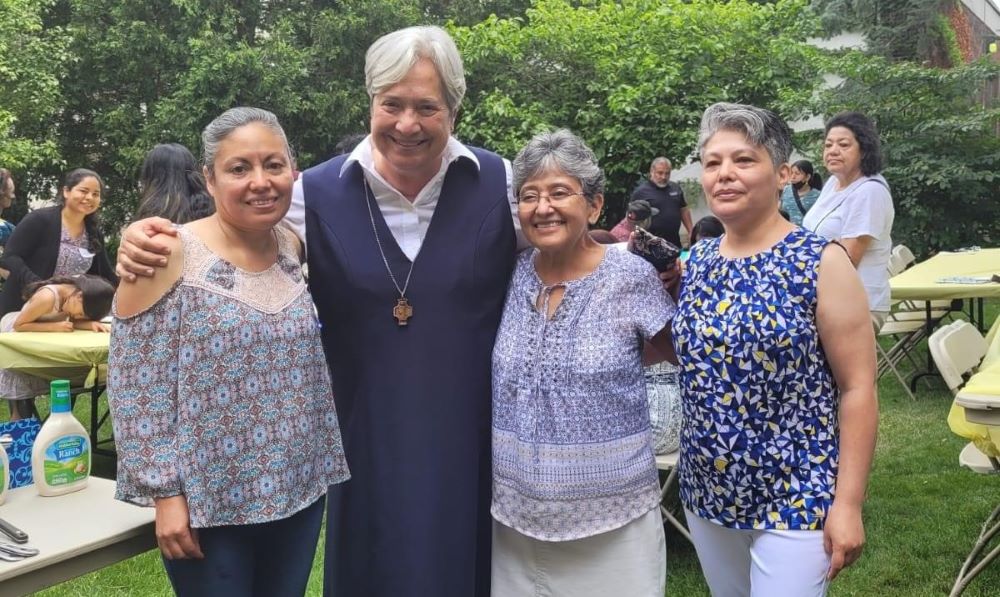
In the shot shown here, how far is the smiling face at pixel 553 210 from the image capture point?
1.96 metres

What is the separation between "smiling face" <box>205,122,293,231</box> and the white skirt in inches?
39.0

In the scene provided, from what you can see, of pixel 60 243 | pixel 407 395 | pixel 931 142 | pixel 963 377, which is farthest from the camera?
pixel 931 142

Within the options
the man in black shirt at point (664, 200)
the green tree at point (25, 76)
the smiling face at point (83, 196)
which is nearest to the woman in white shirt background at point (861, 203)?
the smiling face at point (83, 196)

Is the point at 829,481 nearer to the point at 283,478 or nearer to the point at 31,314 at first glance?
the point at 283,478

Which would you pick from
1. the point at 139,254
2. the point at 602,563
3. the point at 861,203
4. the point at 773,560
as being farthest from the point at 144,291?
the point at 861,203

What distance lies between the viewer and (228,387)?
1.71 meters

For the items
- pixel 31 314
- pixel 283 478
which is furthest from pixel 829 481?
pixel 31 314

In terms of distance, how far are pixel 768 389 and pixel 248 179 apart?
123 cm

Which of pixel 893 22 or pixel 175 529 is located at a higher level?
pixel 893 22

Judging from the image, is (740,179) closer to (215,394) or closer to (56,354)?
(215,394)

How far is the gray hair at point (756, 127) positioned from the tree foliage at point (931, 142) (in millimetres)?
9734

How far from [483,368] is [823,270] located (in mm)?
847

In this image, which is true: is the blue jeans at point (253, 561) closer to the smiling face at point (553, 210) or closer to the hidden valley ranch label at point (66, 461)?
the hidden valley ranch label at point (66, 461)

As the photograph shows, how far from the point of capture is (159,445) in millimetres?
1679
